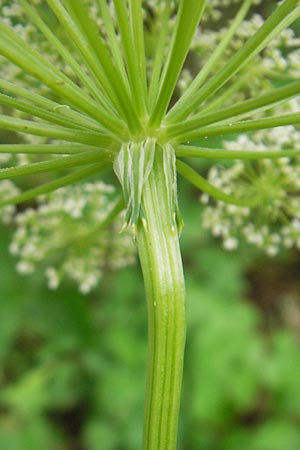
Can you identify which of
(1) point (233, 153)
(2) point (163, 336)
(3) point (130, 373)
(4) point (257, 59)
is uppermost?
(4) point (257, 59)

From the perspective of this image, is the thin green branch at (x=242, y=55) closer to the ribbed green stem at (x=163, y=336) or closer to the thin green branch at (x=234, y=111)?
the thin green branch at (x=234, y=111)

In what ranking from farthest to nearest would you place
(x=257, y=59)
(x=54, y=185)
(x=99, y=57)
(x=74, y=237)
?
(x=74, y=237), (x=257, y=59), (x=54, y=185), (x=99, y=57)

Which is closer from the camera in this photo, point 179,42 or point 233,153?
point 179,42

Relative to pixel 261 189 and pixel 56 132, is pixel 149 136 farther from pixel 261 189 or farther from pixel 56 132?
pixel 261 189

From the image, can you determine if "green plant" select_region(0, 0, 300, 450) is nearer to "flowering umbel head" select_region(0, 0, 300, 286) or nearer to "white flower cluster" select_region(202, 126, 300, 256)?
"flowering umbel head" select_region(0, 0, 300, 286)

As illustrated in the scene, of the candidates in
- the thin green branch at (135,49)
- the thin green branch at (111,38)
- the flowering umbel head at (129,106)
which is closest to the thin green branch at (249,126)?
the flowering umbel head at (129,106)

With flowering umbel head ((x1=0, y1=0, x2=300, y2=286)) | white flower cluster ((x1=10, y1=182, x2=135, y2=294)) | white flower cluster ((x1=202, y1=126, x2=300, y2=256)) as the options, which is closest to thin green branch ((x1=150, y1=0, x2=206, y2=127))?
flowering umbel head ((x1=0, y1=0, x2=300, y2=286))

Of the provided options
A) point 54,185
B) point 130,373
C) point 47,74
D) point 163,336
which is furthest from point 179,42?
point 130,373

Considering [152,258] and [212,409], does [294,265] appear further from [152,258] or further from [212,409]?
[152,258]
